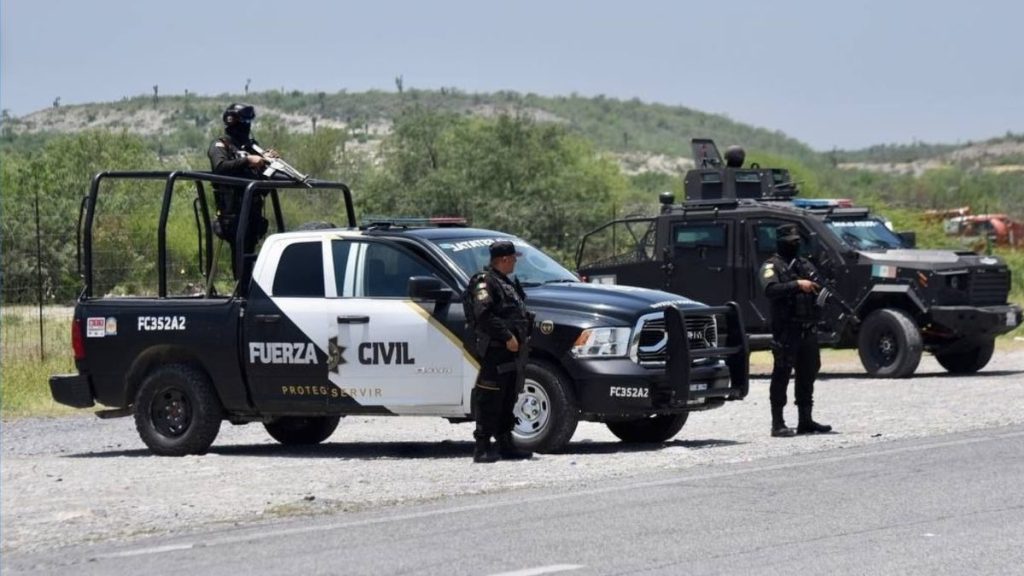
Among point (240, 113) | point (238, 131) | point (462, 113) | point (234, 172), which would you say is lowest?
point (234, 172)

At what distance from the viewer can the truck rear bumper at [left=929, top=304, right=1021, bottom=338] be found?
73.9ft

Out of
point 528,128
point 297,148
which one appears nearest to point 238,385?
point 528,128

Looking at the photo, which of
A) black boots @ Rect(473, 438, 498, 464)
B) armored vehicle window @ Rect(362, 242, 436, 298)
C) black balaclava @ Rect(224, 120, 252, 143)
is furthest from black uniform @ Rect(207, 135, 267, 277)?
black boots @ Rect(473, 438, 498, 464)

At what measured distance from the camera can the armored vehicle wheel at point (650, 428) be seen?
1530 cm

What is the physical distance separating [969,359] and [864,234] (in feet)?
7.13

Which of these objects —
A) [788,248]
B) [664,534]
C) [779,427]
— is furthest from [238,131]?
[664,534]

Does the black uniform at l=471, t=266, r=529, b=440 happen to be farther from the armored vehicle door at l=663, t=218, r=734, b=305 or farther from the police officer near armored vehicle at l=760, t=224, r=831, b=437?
the armored vehicle door at l=663, t=218, r=734, b=305

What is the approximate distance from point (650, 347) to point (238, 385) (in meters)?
3.46

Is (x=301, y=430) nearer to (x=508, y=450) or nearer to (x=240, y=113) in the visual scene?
(x=240, y=113)

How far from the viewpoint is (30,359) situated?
2569cm

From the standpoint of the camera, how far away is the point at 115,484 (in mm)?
13086

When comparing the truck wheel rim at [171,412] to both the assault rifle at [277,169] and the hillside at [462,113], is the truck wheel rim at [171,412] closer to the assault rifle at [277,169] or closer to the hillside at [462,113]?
the assault rifle at [277,169]

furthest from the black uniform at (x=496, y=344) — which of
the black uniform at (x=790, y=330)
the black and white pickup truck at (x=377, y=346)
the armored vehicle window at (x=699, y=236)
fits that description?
the armored vehicle window at (x=699, y=236)

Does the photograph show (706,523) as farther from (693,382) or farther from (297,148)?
(297,148)
